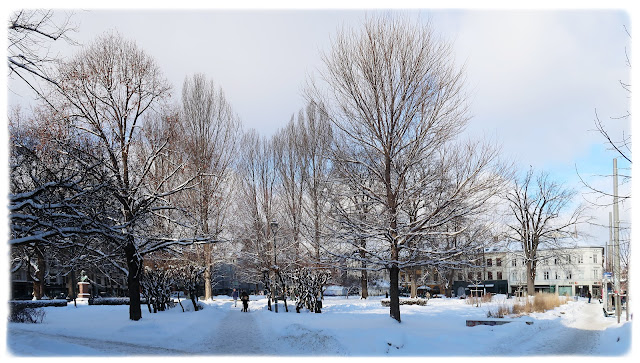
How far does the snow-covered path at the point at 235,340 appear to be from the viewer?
12086mm

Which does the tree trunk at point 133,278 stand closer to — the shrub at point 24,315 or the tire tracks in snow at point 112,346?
the shrub at point 24,315

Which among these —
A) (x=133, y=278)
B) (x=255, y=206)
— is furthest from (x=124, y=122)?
(x=255, y=206)

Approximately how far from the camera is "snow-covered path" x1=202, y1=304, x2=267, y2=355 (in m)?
12.1

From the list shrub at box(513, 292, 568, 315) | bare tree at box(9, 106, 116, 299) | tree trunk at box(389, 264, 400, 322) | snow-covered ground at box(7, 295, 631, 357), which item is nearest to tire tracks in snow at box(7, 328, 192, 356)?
snow-covered ground at box(7, 295, 631, 357)

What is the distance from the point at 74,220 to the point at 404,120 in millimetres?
9986

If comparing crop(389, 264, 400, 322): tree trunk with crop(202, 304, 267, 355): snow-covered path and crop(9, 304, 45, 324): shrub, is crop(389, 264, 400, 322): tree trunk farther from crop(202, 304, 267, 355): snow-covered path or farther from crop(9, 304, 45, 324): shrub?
crop(9, 304, 45, 324): shrub

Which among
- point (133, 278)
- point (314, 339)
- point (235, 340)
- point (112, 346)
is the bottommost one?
point (235, 340)

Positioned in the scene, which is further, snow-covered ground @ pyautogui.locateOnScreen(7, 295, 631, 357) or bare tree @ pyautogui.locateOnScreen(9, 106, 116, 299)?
snow-covered ground @ pyautogui.locateOnScreen(7, 295, 631, 357)

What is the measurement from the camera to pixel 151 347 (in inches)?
487

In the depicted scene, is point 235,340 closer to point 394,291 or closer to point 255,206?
point 394,291

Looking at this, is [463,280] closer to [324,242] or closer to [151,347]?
[324,242]

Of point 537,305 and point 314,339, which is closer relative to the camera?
point 314,339

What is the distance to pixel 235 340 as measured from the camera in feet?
45.8

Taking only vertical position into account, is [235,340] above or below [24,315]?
below
